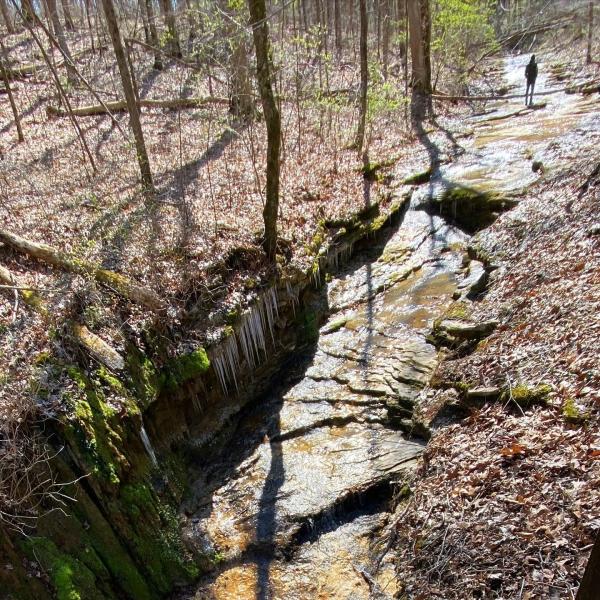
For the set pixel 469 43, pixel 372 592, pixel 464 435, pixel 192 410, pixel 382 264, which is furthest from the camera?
pixel 469 43

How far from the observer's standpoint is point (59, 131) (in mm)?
14531

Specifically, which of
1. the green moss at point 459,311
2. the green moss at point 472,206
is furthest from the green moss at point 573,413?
the green moss at point 472,206

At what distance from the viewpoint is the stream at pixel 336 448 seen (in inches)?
228

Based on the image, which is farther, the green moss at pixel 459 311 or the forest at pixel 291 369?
the green moss at pixel 459 311

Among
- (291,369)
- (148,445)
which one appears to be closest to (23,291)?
(148,445)

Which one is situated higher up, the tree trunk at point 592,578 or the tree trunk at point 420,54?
the tree trunk at point 420,54

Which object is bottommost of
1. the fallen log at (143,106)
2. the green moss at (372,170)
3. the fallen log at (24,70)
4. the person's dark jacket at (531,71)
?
the green moss at (372,170)

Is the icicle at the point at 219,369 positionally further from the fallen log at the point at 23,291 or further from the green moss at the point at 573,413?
the green moss at the point at 573,413

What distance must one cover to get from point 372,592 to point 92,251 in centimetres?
679

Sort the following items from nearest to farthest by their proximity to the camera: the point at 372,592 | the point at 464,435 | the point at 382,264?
the point at 372,592 < the point at 464,435 < the point at 382,264

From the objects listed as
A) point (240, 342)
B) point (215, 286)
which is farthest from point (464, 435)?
point (215, 286)

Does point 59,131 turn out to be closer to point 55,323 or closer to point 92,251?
point 92,251

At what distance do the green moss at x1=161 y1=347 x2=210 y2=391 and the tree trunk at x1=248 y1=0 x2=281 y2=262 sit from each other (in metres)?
2.70

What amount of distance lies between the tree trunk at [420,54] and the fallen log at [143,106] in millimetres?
8600
